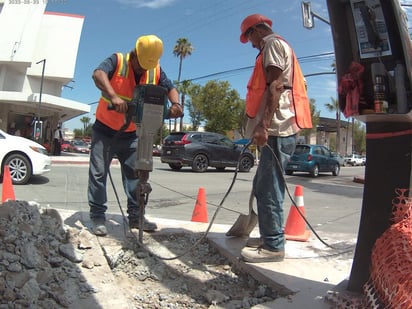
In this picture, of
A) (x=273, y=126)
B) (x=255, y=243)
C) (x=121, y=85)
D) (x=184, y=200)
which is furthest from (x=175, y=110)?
(x=184, y=200)

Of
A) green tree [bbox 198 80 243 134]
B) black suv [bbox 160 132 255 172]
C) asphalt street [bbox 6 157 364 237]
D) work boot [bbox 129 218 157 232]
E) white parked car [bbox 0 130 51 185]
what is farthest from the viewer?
green tree [bbox 198 80 243 134]

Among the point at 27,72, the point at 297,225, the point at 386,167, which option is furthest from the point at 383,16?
the point at 27,72

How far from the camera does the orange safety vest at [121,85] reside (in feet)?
12.7

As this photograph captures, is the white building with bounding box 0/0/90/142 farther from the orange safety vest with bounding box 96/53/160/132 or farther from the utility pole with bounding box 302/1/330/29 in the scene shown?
the orange safety vest with bounding box 96/53/160/132

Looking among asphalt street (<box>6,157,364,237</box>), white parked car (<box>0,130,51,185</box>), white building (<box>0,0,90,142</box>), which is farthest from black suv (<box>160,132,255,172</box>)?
white building (<box>0,0,90,142</box>)

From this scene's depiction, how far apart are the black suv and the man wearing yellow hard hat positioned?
11.7 meters

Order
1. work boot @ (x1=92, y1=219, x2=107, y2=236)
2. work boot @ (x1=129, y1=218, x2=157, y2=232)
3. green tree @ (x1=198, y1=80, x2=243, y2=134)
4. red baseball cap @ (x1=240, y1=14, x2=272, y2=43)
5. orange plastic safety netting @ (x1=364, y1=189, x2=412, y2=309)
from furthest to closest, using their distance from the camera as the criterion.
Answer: green tree @ (x1=198, y1=80, x2=243, y2=134), work boot @ (x1=129, y1=218, x2=157, y2=232), work boot @ (x1=92, y1=219, x2=107, y2=236), red baseball cap @ (x1=240, y1=14, x2=272, y2=43), orange plastic safety netting @ (x1=364, y1=189, x2=412, y2=309)

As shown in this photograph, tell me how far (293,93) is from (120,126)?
174 cm

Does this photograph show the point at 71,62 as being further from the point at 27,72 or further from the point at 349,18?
the point at 349,18

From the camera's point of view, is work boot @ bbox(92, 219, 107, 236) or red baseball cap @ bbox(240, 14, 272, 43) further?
work boot @ bbox(92, 219, 107, 236)

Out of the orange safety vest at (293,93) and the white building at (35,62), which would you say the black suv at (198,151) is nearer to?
the white building at (35,62)

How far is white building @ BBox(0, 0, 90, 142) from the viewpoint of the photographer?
2398 centimetres

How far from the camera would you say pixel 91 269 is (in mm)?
3152

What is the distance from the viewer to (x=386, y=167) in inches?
95.5
